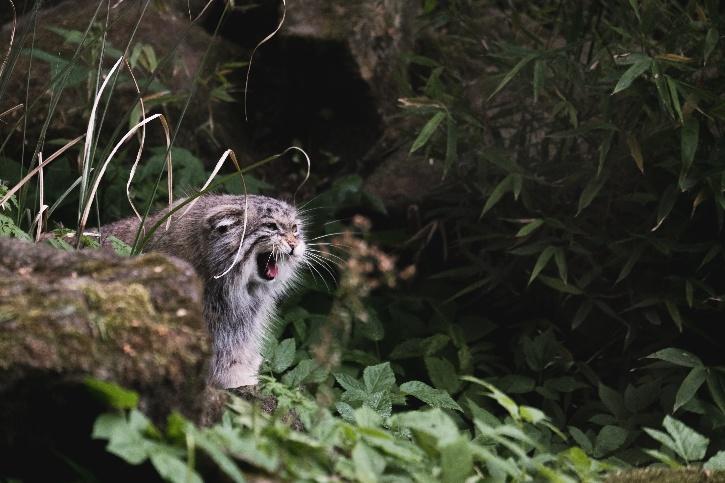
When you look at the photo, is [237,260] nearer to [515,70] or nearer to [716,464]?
[515,70]

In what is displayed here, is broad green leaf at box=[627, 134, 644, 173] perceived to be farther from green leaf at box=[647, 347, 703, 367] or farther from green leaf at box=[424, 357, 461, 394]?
green leaf at box=[424, 357, 461, 394]

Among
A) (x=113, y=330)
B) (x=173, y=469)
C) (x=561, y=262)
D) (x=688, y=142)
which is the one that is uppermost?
(x=113, y=330)

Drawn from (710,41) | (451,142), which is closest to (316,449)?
(451,142)

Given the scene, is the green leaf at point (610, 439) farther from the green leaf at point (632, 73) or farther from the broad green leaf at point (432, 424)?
the broad green leaf at point (432, 424)

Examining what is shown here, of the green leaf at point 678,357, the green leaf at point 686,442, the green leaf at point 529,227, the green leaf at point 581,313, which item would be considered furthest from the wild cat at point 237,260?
the green leaf at point 686,442

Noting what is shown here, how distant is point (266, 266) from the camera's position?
510cm

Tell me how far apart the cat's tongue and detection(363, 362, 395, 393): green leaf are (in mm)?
952

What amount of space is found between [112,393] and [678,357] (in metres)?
3.66

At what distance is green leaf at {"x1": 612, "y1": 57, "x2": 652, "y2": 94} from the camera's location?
16.8 feet

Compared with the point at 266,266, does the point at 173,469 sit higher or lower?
higher

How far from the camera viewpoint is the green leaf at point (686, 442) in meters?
3.25

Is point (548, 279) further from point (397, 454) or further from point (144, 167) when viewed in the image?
point (397, 454)

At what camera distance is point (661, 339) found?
5.87 meters

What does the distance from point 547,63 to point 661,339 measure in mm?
1742
